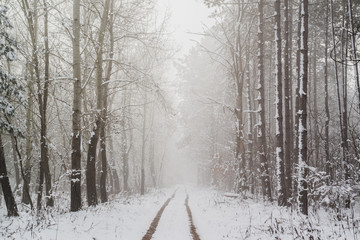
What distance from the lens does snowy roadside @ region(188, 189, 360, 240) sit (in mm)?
6182

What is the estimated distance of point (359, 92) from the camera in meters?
10.6

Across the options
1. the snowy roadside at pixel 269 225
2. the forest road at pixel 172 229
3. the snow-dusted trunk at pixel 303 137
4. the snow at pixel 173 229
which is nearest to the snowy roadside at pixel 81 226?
the forest road at pixel 172 229

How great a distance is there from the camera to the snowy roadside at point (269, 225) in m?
6.18

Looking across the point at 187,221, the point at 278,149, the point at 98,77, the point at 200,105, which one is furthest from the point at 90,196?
the point at 200,105

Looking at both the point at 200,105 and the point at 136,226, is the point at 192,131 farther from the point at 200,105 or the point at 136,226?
the point at 136,226

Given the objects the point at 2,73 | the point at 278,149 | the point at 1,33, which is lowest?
the point at 278,149

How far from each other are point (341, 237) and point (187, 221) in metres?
5.62

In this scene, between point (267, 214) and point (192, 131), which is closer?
point (267, 214)

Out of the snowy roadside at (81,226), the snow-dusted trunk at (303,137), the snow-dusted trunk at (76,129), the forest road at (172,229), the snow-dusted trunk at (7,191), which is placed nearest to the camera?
the snowy roadside at (81,226)

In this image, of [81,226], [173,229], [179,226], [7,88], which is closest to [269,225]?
[173,229]

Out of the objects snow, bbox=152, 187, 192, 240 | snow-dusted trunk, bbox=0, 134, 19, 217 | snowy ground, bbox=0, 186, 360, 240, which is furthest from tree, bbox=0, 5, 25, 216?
snow, bbox=152, 187, 192, 240

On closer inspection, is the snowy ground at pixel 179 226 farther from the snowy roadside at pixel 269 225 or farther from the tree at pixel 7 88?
the tree at pixel 7 88

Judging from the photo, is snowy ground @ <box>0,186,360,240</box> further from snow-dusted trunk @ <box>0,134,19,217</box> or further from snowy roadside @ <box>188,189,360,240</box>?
snow-dusted trunk @ <box>0,134,19,217</box>

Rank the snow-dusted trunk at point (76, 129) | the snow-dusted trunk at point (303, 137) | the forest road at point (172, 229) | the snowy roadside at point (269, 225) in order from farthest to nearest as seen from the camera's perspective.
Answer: the snow-dusted trunk at point (76, 129) → the snow-dusted trunk at point (303, 137) → the forest road at point (172, 229) → the snowy roadside at point (269, 225)
